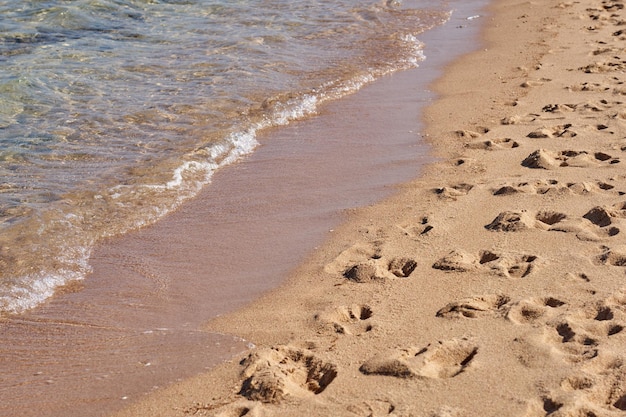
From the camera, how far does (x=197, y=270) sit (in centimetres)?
454

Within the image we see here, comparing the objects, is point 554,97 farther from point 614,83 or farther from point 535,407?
point 535,407

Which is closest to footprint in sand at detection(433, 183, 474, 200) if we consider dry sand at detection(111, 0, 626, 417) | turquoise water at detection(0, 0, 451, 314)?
dry sand at detection(111, 0, 626, 417)

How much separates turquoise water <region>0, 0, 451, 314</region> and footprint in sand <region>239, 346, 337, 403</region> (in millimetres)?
1463

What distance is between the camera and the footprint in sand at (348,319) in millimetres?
3734

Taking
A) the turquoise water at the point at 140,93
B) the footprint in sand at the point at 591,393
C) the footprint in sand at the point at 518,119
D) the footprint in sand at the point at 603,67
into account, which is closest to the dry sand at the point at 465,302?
the footprint in sand at the point at 591,393

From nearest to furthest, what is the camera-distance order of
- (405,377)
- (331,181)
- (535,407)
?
(535,407) < (405,377) < (331,181)

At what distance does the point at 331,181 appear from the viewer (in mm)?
5793

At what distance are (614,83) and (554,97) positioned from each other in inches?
24.8

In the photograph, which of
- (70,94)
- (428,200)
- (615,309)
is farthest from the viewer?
(70,94)

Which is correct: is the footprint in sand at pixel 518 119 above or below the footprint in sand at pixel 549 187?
below

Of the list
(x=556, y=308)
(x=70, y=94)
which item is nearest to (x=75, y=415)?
(x=556, y=308)

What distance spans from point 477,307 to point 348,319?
0.63m

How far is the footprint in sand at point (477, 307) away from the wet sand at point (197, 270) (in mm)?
982

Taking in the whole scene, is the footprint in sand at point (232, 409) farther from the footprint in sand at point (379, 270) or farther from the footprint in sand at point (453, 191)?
the footprint in sand at point (453, 191)
